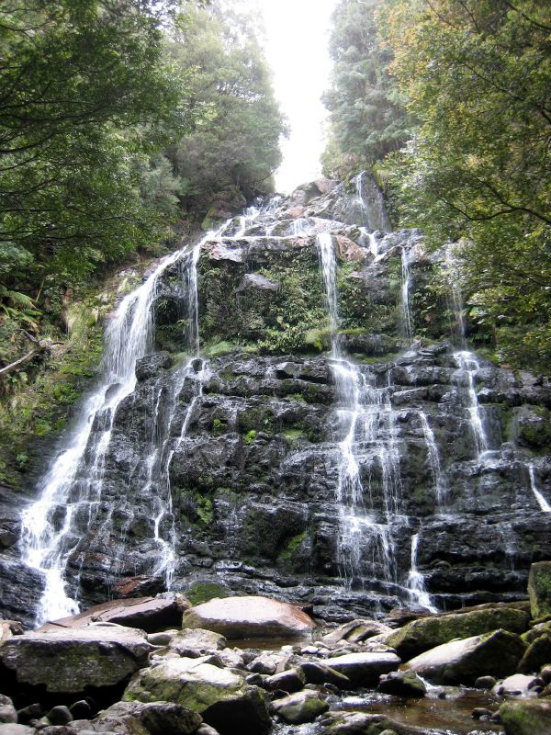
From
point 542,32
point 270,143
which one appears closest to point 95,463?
point 542,32

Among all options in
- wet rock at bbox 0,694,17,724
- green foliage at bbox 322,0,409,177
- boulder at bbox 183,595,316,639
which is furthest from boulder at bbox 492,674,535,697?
green foliage at bbox 322,0,409,177

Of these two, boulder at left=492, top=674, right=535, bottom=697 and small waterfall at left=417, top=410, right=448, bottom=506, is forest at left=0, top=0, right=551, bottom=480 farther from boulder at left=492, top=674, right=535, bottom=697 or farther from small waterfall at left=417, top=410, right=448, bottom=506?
boulder at left=492, top=674, right=535, bottom=697

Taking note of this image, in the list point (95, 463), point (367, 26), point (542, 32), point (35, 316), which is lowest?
point (95, 463)

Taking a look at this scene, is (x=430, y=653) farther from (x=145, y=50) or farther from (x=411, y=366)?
(x=411, y=366)

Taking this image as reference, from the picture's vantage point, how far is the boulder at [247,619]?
8.07 metres

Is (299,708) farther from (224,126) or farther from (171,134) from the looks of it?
(224,126)

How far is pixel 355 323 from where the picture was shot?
18.6 m

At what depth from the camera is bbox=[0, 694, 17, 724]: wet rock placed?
14.2 feet

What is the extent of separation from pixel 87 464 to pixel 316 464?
594cm

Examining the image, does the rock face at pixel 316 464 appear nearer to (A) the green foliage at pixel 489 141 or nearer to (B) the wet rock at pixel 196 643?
(B) the wet rock at pixel 196 643

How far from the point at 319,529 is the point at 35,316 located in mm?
14749

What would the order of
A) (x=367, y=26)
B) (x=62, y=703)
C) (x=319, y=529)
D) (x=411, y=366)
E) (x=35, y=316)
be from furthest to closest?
(x=367, y=26)
(x=35, y=316)
(x=411, y=366)
(x=319, y=529)
(x=62, y=703)

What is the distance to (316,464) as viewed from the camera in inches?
504

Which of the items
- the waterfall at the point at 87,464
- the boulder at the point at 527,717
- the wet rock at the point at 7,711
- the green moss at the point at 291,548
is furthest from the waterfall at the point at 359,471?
the wet rock at the point at 7,711
